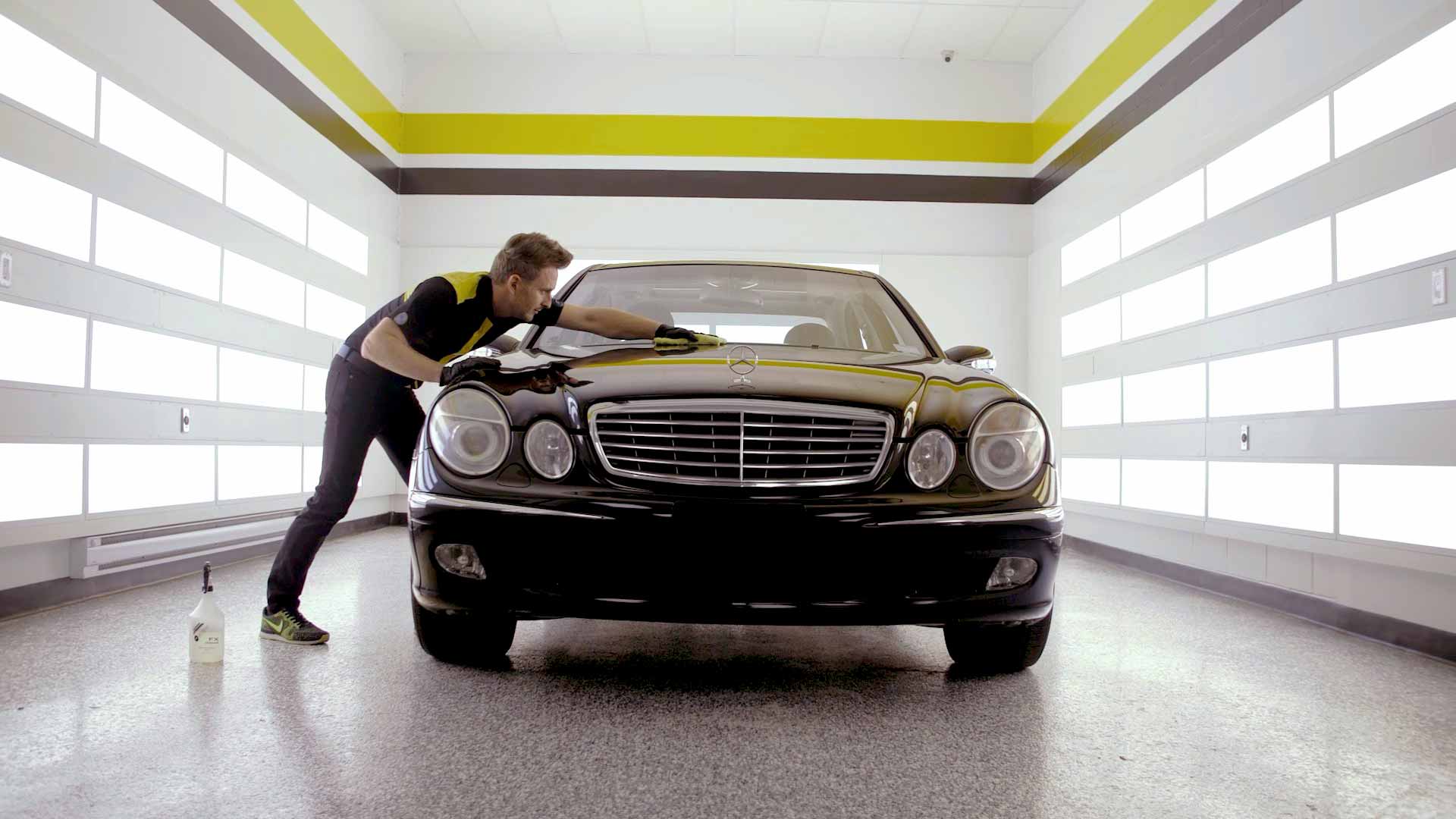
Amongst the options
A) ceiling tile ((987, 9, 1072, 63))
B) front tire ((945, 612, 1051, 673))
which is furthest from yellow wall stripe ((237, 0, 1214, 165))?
front tire ((945, 612, 1051, 673))

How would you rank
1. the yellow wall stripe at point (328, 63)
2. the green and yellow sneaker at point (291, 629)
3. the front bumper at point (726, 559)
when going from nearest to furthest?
the front bumper at point (726, 559) < the green and yellow sneaker at point (291, 629) < the yellow wall stripe at point (328, 63)

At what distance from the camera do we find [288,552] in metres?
2.67

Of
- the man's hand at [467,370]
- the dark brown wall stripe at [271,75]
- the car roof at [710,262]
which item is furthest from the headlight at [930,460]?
the dark brown wall stripe at [271,75]

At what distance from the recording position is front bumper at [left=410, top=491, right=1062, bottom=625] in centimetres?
179

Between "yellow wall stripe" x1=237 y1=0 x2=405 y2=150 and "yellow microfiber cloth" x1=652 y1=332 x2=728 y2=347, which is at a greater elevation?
"yellow wall stripe" x1=237 y1=0 x2=405 y2=150

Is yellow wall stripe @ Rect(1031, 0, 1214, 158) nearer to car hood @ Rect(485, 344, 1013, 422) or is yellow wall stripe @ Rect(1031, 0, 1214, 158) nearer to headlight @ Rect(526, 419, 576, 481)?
car hood @ Rect(485, 344, 1013, 422)

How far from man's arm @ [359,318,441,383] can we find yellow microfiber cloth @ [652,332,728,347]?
0.61m

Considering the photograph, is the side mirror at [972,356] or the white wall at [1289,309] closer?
the side mirror at [972,356]

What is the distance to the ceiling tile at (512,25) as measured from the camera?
20.7ft

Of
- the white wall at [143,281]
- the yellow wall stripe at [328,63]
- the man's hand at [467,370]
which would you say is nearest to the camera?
the man's hand at [467,370]

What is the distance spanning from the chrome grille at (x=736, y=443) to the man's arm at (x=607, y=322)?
64 cm

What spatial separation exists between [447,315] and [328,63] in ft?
13.5

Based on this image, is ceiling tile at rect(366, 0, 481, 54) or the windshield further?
ceiling tile at rect(366, 0, 481, 54)

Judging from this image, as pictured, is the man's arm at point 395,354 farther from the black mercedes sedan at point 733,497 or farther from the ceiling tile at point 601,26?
the ceiling tile at point 601,26
